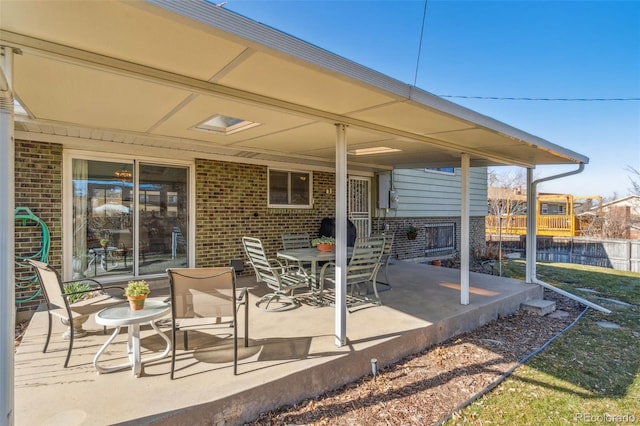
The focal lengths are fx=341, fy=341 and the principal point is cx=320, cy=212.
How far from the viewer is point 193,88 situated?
260 centimetres

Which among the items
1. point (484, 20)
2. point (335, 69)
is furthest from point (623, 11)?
point (335, 69)

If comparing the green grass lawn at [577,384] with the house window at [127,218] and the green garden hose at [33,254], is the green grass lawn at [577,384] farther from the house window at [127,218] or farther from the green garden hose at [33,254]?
the green garden hose at [33,254]

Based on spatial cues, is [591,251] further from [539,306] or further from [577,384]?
[577,384]

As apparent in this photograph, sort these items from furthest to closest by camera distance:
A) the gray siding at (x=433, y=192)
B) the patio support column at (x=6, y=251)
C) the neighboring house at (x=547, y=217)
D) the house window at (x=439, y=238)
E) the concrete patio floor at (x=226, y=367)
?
the neighboring house at (x=547, y=217) → the house window at (x=439, y=238) → the gray siding at (x=433, y=192) → the concrete patio floor at (x=226, y=367) → the patio support column at (x=6, y=251)

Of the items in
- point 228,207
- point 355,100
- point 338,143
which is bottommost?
point 228,207

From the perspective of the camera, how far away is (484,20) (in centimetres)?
887

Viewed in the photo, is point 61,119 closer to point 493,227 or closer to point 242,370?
point 242,370

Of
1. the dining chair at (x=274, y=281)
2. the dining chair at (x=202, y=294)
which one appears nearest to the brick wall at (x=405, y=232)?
A: the dining chair at (x=274, y=281)

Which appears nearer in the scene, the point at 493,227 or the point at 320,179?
the point at 320,179

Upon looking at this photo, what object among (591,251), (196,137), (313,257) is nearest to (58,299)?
(196,137)

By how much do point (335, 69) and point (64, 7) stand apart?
150cm

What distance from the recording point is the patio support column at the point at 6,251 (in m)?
1.80

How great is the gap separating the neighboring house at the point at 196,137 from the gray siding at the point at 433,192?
0.45 feet

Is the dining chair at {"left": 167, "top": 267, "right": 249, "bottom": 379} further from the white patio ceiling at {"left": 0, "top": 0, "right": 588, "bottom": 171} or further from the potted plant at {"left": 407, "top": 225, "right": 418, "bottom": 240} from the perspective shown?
the potted plant at {"left": 407, "top": 225, "right": 418, "bottom": 240}
